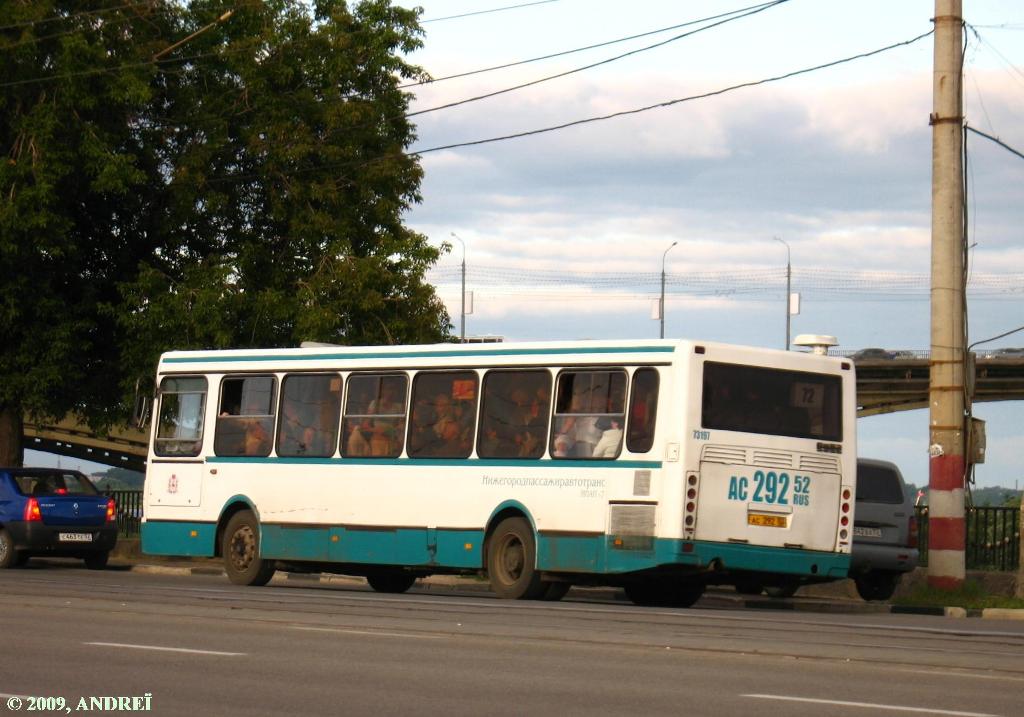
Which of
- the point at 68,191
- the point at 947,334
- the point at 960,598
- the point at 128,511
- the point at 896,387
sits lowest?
the point at 960,598

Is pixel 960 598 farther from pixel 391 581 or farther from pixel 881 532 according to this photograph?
pixel 391 581

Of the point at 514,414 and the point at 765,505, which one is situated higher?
the point at 514,414

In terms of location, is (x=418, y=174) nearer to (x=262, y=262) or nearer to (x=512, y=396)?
(x=262, y=262)

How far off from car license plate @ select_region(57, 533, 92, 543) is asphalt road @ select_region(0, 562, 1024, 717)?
11093mm

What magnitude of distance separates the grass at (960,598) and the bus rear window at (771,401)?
2640 mm

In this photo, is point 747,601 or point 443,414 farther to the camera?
point 747,601

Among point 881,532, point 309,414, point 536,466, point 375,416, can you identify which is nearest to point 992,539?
point 881,532

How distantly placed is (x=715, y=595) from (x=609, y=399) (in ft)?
19.6

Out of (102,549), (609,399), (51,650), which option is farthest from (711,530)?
(102,549)

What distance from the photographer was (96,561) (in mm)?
29656

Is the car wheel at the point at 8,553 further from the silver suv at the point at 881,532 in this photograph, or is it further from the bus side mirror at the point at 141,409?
the silver suv at the point at 881,532

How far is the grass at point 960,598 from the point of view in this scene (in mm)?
20312

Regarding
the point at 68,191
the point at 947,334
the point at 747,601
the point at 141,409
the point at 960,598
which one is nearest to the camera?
the point at 960,598

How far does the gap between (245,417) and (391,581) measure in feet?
9.53
